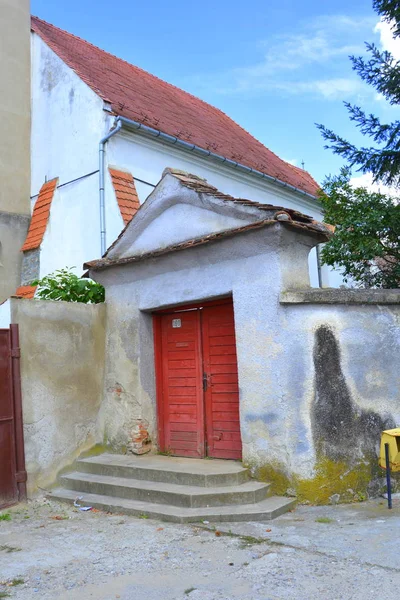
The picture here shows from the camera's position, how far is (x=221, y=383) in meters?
7.02

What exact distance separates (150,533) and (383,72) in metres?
9.15

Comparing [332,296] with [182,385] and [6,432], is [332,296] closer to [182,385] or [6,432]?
[182,385]

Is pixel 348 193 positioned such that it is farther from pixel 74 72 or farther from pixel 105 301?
pixel 74 72

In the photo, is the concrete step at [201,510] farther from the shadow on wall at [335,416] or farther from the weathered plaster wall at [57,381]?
the weathered plaster wall at [57,381]

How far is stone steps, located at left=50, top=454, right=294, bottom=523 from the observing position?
5547mm

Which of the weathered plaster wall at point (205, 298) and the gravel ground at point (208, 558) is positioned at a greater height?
the weathered plaster wall at point (205, 298)

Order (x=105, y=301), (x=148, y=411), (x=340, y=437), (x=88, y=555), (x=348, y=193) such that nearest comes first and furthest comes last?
(x=88, y=555), (x=340, y=437), (x=148, y=411), (x=105, y=301), (x=348, y=193)

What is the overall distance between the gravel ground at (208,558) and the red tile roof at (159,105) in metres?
8.45

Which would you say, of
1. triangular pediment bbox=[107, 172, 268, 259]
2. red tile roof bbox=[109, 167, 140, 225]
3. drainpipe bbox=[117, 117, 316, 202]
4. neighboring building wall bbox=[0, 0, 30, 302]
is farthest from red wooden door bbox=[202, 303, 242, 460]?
neighboring building wall bbox=[0, 0, 30, 302]

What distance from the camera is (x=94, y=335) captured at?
7.81 m

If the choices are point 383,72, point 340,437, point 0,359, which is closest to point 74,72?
point 383,72

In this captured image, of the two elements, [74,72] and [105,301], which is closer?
[105,301]

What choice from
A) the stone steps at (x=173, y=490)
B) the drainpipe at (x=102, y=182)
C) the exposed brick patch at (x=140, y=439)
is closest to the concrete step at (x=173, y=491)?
the stone steps at (x=173, y=490)

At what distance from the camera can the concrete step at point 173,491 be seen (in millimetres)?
5703
